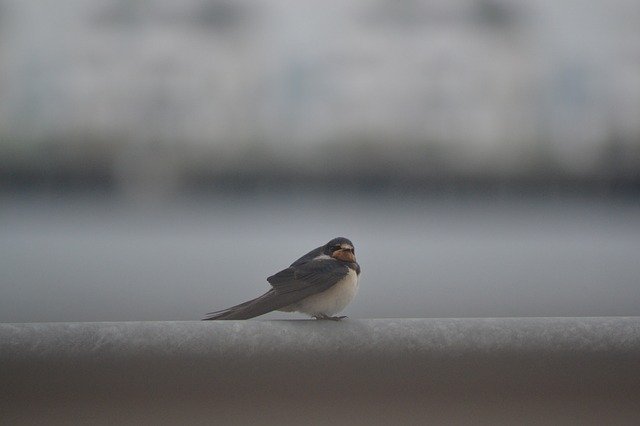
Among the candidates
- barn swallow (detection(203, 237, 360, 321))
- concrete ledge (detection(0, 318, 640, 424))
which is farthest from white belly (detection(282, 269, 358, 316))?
A: concrete ledge (detection(0, 318, 640, 424))

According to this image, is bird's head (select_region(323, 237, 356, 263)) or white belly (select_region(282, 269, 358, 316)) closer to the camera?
white belly (select_region(282, 269, 358, 316))

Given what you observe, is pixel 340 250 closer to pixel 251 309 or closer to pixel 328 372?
pixel 251 309

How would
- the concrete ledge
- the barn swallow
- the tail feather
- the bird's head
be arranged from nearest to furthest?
the concrete ledge < the tail feather < the barn swallow < the bird's head

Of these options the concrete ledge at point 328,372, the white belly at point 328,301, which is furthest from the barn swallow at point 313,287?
the concrete ledge at point 328,372

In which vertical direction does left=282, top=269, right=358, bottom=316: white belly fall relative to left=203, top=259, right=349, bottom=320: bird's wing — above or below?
below

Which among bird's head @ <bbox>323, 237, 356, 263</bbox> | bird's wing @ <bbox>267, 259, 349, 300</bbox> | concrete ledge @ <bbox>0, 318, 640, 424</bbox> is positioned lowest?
concrete ledge @ <bbox>0, 318, 640, 424</bbox>

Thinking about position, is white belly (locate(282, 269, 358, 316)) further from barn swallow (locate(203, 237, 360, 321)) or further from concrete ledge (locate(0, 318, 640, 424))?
concrete ledge (locate(0, 318, 640, 424))

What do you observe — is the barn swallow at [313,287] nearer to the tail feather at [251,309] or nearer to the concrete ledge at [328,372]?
the tail feather at [251,309]
